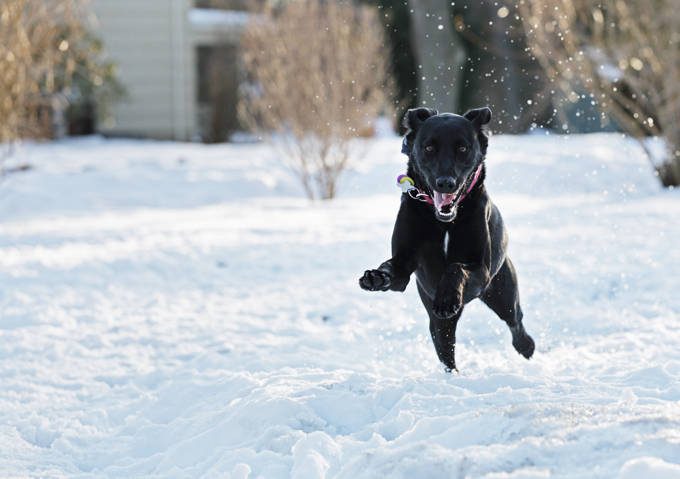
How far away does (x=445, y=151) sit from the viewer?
2836 millimetres

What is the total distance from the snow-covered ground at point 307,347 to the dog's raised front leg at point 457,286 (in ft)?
1.25

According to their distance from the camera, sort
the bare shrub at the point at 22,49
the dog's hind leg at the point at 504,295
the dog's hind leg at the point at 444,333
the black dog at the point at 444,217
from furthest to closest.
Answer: the bare shrub at the point at 22,49, the dog's hind leg at the point at 504,295, the dog's hind leg at the point at 444,333, the black dog at the point at 444,217

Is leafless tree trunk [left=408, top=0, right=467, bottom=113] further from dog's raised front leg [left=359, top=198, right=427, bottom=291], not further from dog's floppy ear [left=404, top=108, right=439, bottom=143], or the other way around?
dog's raised front leg [left=359, top=198, right=427, bottom=291]

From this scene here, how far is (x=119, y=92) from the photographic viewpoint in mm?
18156

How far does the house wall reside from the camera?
18.7 metres

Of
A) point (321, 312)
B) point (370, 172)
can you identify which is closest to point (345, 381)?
point (321, 312)

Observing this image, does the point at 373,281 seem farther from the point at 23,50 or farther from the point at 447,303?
the point at 23,50

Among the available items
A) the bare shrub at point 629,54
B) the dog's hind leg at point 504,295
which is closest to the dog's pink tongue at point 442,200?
the dog's hind leg at point 504,295

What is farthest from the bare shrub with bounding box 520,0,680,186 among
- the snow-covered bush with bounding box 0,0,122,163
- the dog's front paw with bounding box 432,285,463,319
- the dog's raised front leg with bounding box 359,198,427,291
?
the dog's front paw with bounding box 432,285,463,319

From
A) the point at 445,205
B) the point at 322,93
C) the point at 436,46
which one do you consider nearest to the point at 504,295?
the point at 445,205

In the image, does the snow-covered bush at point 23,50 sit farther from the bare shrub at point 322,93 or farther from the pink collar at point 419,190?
the pink collar at point 419,190

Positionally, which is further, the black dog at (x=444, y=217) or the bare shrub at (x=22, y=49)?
the bare shrub at (x=22, y=49)

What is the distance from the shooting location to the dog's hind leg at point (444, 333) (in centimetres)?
324

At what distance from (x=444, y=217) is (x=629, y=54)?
857 centimetres
